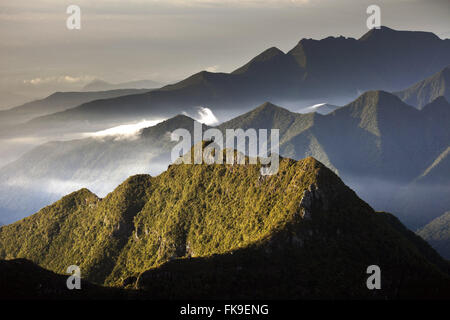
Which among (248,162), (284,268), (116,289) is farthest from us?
(248,162)

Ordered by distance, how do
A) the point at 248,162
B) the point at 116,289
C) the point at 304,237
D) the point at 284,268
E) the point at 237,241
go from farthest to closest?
1. the point at 248,162
2. the point at 237,241
3. the point at 304,237
4. the point at 284,268
5. the point at 116,289

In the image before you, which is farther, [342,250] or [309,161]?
[309,161]

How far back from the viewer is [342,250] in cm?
14075

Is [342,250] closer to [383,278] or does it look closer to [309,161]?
[383,278]

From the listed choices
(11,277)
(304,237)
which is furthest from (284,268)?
(11,277)

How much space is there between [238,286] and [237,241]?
44.2 m

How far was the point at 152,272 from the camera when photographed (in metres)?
124

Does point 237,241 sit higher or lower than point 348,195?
lower

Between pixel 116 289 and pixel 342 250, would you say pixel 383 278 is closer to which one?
pixel 342 250
